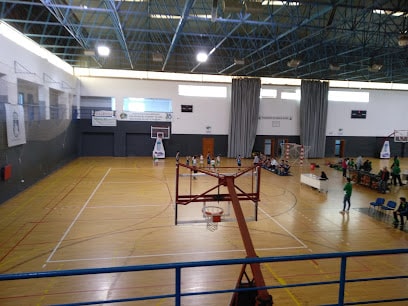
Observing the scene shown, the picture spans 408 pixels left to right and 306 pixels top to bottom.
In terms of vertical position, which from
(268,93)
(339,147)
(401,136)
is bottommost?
(339,147)

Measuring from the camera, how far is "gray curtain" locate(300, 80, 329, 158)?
32219 mm

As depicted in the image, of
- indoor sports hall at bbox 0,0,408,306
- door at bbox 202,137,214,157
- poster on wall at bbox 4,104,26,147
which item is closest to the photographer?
indoor sports hall at bbox 0,0,408,306

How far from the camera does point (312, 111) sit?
32406 millimetres

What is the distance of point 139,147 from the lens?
1203 inches

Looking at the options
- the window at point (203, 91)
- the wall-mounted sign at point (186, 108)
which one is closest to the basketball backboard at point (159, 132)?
the wall-mounted sign at point (186, 108)

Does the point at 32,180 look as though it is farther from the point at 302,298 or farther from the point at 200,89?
the point at 200,89

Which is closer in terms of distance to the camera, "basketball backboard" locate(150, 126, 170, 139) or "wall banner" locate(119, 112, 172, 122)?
"wall banner" locate(119, 112, 172, 122)

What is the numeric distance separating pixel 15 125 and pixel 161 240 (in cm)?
958

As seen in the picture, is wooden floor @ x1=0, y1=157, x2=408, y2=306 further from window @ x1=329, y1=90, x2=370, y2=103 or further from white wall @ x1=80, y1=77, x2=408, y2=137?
window @ x1=329, y1=90, x2=370, y2=103

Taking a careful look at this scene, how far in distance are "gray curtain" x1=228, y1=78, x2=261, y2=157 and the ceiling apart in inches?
52.8

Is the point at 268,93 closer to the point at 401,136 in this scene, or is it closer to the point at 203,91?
the point at 203,91

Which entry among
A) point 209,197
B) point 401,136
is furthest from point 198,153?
point 401,136

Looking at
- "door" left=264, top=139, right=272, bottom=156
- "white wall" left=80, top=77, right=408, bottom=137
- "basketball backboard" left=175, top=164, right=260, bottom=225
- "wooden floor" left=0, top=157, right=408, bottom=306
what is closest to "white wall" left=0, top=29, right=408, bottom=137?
"white wall" left=80, top=77, right=408, bottom=137

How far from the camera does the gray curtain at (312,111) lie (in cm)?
3222
